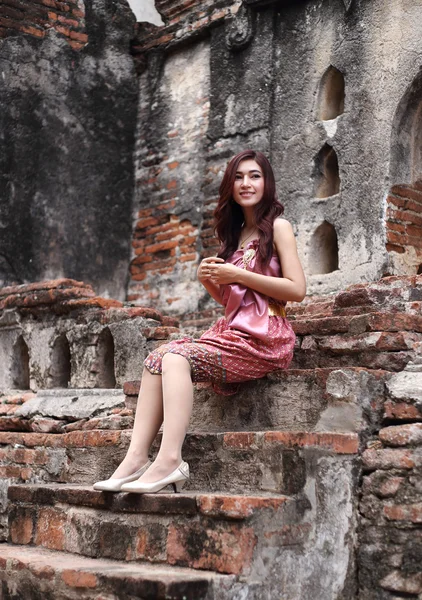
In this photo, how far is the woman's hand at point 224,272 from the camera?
3.50 m

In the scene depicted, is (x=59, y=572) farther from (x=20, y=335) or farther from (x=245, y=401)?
(x=20, y=335)

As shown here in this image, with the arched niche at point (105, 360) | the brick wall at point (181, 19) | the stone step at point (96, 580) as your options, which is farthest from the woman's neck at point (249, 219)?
the brick wall at point (181, 19)

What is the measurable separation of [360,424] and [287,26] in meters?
4.32

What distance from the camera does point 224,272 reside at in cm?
351

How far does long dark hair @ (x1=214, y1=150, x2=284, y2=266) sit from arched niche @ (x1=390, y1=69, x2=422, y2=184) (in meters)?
2.26

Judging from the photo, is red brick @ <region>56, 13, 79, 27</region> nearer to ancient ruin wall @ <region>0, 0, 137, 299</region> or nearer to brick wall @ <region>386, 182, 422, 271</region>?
ancient ruin wall @ <region>0, 0, 137, 299</region>

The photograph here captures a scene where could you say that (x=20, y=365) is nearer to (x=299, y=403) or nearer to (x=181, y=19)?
(x=299, y=403)

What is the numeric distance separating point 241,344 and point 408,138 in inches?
121

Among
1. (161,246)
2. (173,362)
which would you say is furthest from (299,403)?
(161,246)

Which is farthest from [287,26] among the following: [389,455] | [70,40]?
[389,455]

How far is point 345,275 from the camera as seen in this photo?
586cm

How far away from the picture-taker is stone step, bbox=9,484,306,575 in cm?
281

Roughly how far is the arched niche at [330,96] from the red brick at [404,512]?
12.8 feet

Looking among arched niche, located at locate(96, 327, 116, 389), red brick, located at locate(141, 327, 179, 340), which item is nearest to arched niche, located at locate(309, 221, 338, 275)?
red brick, located at locate(141, 327, 179, 340)
